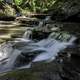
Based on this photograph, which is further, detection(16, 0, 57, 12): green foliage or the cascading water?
detection(16, 0, 57, 12): green foliage

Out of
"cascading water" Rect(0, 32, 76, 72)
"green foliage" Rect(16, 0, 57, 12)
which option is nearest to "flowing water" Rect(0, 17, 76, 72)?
"cascading water" Rect(0, 32, 76, 72)

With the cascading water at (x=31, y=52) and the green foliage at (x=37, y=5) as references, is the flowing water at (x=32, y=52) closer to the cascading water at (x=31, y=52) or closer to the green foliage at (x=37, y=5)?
the cascading water at (x=31, y=52)

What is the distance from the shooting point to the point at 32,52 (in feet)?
27.6

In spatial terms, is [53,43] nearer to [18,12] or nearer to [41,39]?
[41,39]

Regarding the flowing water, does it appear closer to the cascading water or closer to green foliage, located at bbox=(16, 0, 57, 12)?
the cascading water

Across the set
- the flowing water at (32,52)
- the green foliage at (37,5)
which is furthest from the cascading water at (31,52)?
the green foliage at (37,5)

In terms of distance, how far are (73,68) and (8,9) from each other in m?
17.9

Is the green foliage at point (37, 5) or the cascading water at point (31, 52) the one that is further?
the green foliage at point (37, 5)

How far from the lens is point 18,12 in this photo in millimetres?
25047

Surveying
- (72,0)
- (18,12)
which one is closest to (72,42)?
(72,0)

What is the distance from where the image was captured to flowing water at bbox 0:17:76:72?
7543 millimetres

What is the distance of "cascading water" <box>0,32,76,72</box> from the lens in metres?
7.54

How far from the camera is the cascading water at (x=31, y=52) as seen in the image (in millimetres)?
7543

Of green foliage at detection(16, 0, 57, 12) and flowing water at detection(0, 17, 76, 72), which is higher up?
flowing water at detection(0, 17, 76, 72)
